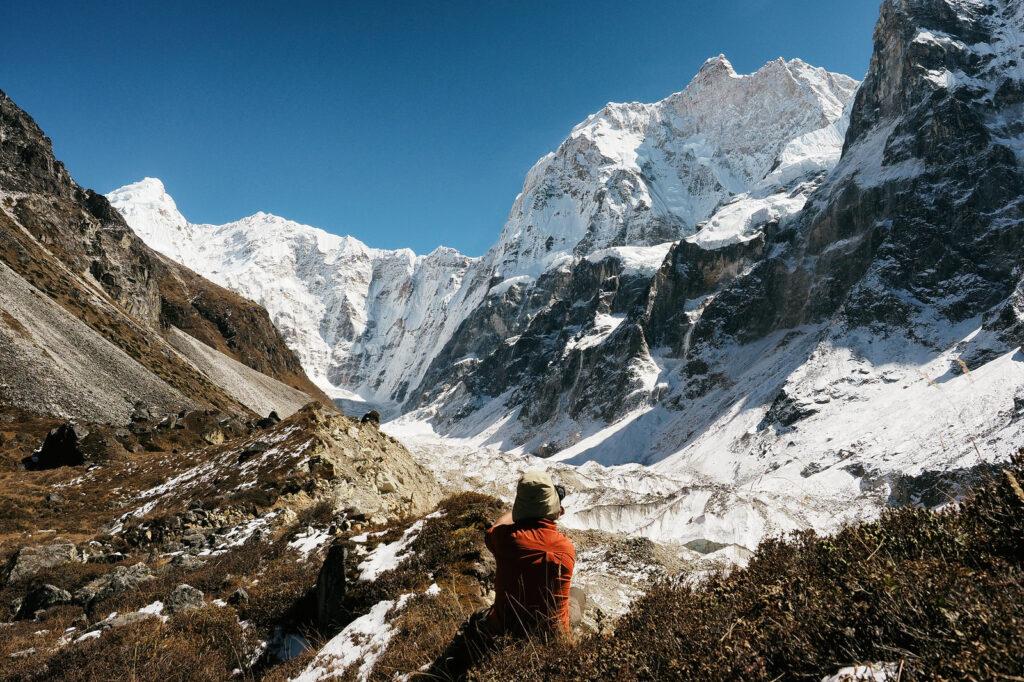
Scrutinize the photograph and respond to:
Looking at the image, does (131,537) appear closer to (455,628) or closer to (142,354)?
(455,628)

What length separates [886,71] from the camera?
459 ft

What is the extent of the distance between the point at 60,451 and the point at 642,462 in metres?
100

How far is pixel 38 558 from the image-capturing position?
1420 cm

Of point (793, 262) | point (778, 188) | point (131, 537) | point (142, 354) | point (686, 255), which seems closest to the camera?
point (131, 537)

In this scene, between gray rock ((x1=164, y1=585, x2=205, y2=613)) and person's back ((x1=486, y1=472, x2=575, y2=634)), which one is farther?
gray rock ((x1=164, y1=585, x2=205, y2=613))

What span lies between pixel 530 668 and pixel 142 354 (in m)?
58.6

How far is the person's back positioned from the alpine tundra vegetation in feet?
1.16

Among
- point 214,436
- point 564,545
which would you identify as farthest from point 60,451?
point 564,545

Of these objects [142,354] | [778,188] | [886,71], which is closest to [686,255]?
[778,188]

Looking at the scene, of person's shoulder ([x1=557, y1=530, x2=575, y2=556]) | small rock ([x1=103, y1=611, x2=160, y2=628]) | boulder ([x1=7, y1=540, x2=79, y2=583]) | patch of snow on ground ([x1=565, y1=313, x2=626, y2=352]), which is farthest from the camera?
patch of snow on ground ([x1=565, y1=313, x2=626, y2=352])

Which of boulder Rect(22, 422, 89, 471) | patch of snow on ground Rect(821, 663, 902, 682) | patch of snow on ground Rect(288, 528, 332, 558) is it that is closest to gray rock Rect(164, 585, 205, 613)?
patch of snow on ground Rect(288, 528, 332, 558)

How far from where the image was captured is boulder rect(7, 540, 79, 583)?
44.5ft

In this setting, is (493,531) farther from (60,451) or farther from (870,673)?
(60,451)

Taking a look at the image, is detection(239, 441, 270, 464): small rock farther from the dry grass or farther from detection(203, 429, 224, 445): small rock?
the dry grass
